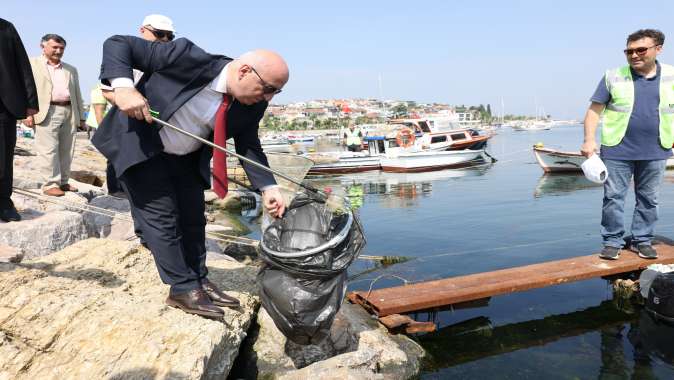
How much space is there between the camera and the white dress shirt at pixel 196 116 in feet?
7.57

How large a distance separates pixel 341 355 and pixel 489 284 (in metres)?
1.69

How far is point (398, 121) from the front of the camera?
1177 inches

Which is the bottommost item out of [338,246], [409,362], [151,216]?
[409,362]

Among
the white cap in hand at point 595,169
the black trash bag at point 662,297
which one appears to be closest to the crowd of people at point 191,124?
the white cap in hand at point 595,169

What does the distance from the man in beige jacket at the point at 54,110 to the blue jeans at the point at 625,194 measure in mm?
5773

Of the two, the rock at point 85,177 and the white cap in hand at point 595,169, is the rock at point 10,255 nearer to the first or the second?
the white cap in hand at point 595,169

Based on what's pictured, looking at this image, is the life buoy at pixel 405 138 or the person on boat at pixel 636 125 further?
the life buoy at pixel 405 138

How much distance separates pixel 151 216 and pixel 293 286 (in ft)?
2.76

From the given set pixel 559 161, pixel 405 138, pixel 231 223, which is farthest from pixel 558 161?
pixel 231 223

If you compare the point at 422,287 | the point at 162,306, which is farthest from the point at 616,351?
the point at 162,306

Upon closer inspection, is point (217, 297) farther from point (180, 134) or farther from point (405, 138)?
→ point (405, 138)

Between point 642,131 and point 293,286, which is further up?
point 642,131

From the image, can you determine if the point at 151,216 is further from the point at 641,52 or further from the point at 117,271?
the point at 641,52

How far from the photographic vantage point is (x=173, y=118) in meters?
2.31
